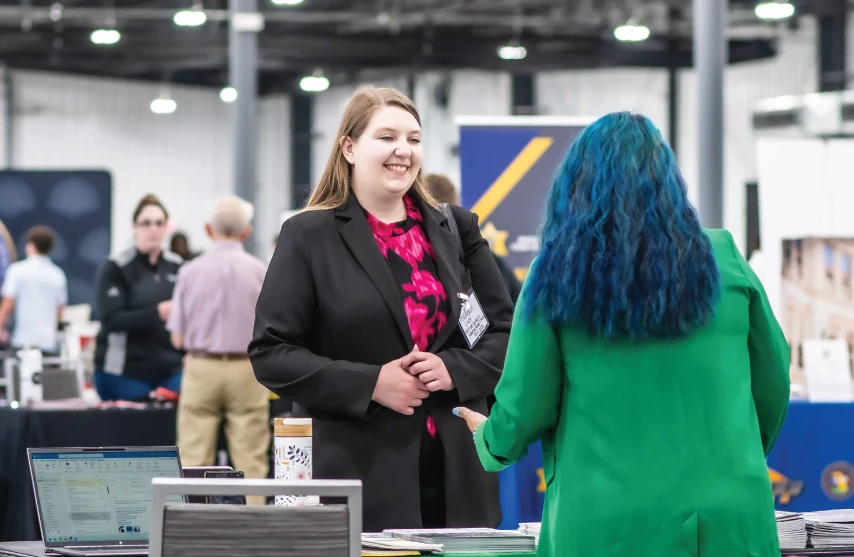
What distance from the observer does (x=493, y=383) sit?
2.36 metres

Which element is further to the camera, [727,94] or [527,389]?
[727,94]

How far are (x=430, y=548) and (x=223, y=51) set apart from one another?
1431cm

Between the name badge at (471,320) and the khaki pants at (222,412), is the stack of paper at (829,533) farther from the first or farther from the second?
the khaki pants at (222,412)

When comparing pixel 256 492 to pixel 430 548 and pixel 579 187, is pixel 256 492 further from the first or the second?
pixel 579 187

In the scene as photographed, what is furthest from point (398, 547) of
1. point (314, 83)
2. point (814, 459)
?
point (314, 83)

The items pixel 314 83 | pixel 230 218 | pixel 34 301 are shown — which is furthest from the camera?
pixel 314 83

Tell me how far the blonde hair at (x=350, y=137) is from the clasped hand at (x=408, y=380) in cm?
34

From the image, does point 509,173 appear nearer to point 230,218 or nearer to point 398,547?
point 230,218

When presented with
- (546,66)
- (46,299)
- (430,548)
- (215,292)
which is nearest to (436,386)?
(430,548)

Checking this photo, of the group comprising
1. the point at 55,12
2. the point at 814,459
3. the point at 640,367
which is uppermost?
the point at 55,12

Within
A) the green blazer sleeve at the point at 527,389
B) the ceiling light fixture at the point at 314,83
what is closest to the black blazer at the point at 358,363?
the green blazer sleeve at the point at 527,389

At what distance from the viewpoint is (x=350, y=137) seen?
2.40 metres

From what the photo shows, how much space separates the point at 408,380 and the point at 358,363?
0.10 m

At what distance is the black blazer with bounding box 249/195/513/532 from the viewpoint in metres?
2.29
